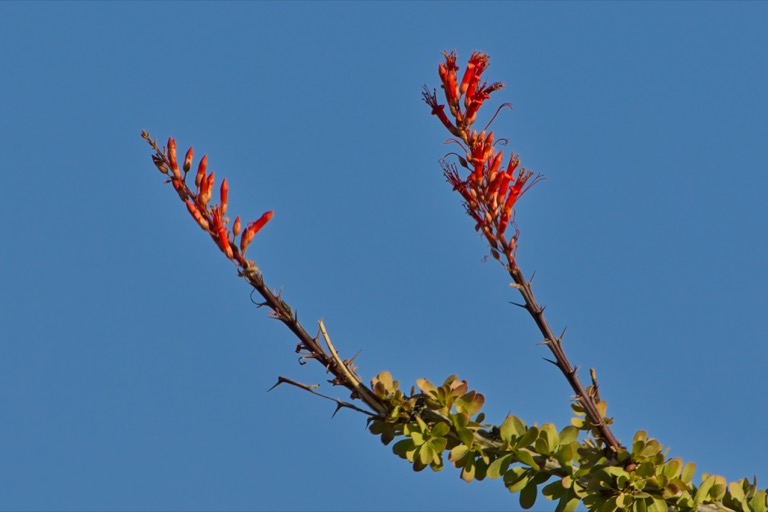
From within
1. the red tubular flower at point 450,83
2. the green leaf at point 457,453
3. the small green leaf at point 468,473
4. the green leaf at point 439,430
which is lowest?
the small green leaf at point 468,473

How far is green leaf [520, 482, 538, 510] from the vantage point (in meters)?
6.64

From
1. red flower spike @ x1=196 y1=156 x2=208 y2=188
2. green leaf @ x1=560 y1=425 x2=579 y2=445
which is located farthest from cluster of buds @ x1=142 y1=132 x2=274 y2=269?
green leaf @ x1=560 y1=425 x2=579 y2=445

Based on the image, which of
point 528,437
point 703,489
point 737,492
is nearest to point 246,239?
point 528,437

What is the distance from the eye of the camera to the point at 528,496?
6641mm

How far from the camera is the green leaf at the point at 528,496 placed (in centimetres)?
664

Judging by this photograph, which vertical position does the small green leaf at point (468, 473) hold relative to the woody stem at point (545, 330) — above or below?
below

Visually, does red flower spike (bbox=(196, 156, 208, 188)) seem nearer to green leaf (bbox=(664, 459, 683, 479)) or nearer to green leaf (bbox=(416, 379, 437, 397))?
green leaf (bbox=(416, 379, 437, 397))

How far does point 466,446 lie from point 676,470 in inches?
47.8

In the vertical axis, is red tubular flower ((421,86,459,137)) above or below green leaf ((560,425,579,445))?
above

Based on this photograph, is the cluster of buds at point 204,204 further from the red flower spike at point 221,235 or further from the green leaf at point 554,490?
the green leaf at point 554,490

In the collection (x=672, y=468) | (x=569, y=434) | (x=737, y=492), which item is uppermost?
(x=737, y=492)

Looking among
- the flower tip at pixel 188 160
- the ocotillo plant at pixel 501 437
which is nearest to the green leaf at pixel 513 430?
the ocotillo plant at pixel 501 437

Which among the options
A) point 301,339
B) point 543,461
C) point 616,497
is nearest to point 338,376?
point 301,339

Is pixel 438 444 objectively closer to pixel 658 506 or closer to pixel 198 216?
pixel 658 506
